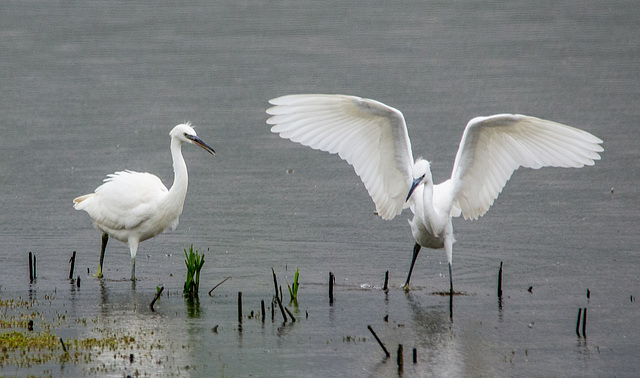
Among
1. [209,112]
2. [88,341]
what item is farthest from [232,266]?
[209,112]

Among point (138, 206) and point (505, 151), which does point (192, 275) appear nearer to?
point (138, 206)

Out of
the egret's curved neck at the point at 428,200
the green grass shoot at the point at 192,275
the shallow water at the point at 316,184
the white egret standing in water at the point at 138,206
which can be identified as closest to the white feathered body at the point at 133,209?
the white egret standing in water at the point at 138,206

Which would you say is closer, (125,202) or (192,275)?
(192,275)

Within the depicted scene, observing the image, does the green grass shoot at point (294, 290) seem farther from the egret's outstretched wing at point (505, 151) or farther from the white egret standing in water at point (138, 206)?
the white egret standing in water at point (138, 206)

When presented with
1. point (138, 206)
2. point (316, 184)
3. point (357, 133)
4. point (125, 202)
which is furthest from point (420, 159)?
point (316, 184)

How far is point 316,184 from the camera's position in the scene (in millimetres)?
13711

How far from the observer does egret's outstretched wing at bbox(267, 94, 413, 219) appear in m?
9.12

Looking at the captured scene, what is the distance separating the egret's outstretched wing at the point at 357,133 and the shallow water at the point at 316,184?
3.29 feet

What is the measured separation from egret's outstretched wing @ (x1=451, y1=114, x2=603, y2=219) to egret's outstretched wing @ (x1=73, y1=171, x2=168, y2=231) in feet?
10.4

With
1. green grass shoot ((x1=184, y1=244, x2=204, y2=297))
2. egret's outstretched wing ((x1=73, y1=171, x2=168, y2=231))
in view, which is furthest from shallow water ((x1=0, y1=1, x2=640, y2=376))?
egret's outstretched wing ((x1=73, y1=171, x2=168, y2=231))

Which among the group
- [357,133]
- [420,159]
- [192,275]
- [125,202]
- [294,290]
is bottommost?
[294,290]

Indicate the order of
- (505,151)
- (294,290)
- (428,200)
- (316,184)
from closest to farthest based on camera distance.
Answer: (294,290) → (428,200) → (505,151) → (316,184)

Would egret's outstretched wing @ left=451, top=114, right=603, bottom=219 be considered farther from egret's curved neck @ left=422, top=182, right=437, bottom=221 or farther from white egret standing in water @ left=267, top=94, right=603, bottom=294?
egret's curved neck @ left=422, top=182, right=437, bottom=221

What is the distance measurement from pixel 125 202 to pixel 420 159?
314 centimetres
